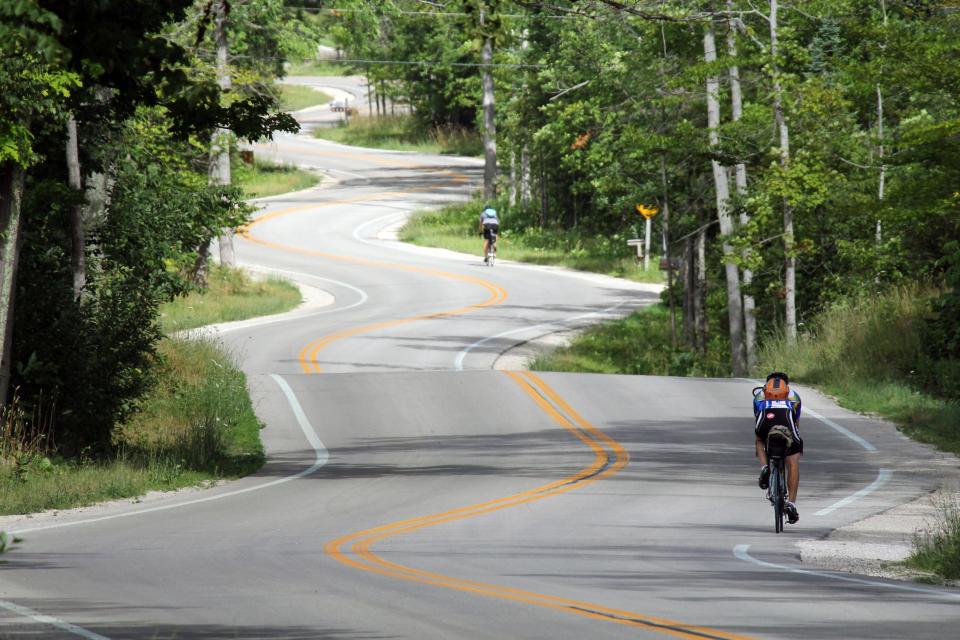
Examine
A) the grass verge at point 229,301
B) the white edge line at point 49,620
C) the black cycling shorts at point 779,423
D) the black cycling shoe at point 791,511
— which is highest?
the grass verge at point 229,301

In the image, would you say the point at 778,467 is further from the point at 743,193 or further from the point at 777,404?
the point at 743,193

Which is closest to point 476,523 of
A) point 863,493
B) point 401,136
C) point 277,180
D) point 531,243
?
Result: point 863,493

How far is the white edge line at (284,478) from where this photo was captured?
1466cm

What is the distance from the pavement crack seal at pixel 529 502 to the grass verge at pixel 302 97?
300 ft

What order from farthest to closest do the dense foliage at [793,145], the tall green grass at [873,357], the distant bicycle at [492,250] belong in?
the distant bicycle at [492,250] → the tall green grass at [873,357] → the dense foliage at [793,145]

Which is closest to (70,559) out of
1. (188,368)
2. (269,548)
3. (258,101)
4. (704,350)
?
(269,548)

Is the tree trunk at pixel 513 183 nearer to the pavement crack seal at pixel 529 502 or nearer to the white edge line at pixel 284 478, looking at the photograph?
the white edge line at pixel 284 478

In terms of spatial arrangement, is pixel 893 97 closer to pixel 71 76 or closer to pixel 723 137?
pixel 723 137

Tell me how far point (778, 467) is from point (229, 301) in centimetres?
3189

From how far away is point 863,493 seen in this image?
17.1 m

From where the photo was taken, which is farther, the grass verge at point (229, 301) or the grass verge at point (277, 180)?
the grass verge at point (277, 180)

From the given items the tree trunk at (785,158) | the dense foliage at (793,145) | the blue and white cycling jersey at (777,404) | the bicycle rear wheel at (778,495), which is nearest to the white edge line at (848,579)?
the bicycle rear wheel at (778,495)

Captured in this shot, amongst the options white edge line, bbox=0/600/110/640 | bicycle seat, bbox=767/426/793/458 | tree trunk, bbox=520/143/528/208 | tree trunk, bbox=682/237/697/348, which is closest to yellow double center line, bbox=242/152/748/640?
white edge line, bbox=0/600/110/640

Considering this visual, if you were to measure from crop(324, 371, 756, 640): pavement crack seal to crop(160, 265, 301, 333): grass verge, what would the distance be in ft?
54.7
